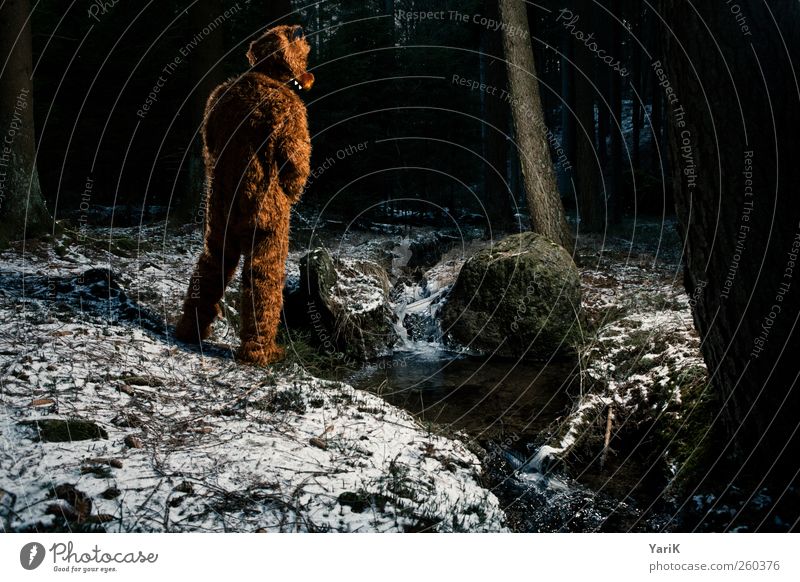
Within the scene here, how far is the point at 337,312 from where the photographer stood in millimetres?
7988

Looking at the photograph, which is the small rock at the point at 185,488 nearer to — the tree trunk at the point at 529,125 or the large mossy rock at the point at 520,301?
the large mossy rock at the point at 520,301

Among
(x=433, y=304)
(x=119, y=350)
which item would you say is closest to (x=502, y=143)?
(x=433, y=304)

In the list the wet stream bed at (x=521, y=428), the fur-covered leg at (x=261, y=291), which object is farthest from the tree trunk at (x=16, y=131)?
the wet stream bed at (x=521, y=428)

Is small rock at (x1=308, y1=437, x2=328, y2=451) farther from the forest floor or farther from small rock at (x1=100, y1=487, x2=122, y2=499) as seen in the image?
small rock at (x1=100, y1=487, x2=122, y2=499)

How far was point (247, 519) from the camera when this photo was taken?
312 cm

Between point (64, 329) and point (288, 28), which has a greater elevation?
point (288, 28)

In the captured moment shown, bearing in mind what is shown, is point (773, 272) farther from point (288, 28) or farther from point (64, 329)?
point (64, 329)

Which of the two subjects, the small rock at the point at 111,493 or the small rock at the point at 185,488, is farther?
the small rock at the point at 185,488

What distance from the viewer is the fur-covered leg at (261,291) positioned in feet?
17.4

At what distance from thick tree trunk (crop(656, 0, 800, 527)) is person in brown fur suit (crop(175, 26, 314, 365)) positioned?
2929 mm

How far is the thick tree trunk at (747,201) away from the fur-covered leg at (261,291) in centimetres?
328

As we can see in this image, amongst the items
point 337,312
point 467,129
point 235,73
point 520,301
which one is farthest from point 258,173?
point 467,129

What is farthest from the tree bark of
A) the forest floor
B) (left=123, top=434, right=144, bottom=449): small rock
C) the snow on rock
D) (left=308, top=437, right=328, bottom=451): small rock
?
(left=123, top=434, right=144, bottom=449): small rock

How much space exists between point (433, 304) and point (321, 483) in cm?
572
